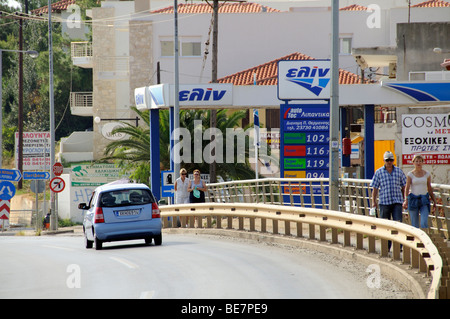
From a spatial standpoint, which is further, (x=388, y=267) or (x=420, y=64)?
(x=420, y=64)

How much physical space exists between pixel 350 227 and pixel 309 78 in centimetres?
1213

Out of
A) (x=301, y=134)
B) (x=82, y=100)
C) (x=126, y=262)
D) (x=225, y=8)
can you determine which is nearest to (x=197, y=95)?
(x=301, y=134)

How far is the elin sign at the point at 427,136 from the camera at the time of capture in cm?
3462

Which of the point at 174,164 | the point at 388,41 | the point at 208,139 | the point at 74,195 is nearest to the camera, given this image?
the point at 174,164

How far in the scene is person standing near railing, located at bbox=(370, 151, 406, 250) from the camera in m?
16.1

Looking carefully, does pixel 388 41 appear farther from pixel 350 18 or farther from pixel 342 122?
pixel 342 122

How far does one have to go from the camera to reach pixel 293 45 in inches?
2339

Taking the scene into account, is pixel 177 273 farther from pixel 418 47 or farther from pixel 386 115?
pixel 386 115

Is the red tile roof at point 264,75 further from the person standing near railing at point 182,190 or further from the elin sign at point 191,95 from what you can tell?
the person standing near railing at point 182,190

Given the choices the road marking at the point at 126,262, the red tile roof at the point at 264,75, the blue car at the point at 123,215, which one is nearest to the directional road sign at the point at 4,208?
the red tile roof at the point at 264,75

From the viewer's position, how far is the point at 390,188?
53.0 feet
